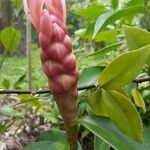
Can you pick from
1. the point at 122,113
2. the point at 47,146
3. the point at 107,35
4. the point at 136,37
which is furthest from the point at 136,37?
the point at 107,35

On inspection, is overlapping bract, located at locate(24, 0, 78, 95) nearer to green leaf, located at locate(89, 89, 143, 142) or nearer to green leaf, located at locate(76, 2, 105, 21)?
green leaf, located at locate(89, 89, 143, 142)

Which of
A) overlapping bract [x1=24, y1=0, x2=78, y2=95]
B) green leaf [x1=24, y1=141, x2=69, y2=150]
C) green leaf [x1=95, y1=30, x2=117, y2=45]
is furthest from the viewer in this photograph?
green leaf [x1=95, y1=30, x2=117, y2=45]

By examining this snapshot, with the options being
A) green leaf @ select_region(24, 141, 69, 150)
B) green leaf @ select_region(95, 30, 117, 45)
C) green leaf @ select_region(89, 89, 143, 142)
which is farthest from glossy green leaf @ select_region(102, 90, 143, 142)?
green leaf @ select_region(95, 30, 117, 45)

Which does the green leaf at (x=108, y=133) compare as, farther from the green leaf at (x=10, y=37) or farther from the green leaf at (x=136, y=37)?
the green leaf at (x=10, y=37)

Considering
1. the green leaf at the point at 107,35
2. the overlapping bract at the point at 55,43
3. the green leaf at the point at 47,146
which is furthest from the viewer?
the green leaf at the point at 107,35

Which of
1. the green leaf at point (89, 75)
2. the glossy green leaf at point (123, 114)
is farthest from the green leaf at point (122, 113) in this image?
the green leaf at point (89, 75)
